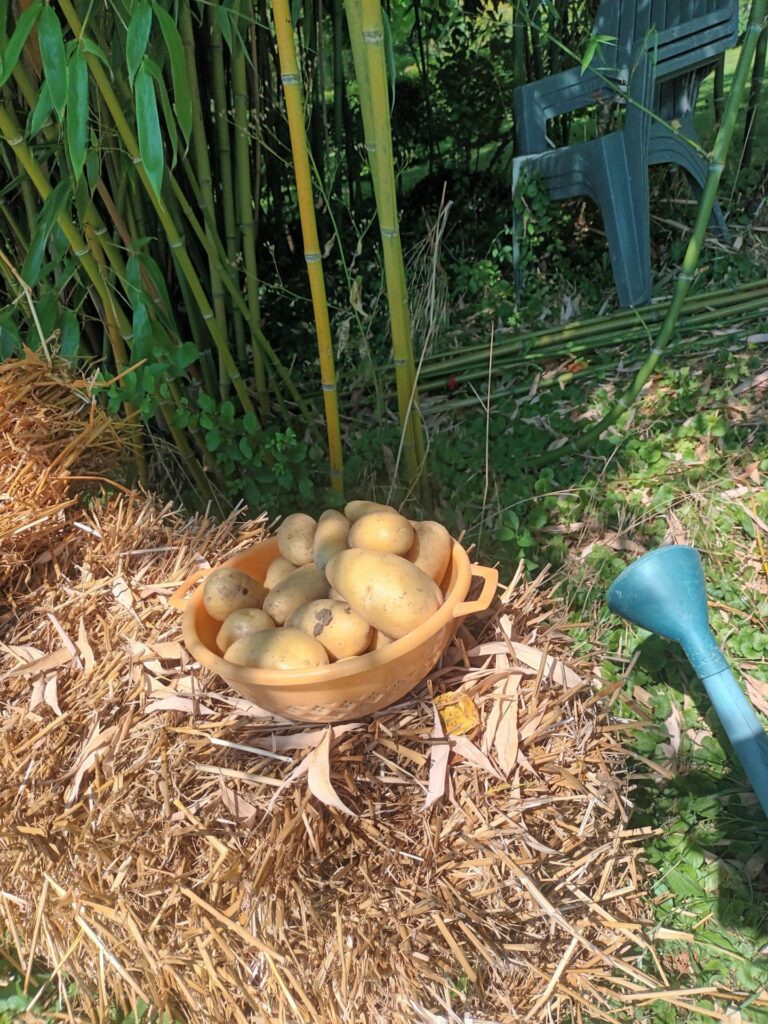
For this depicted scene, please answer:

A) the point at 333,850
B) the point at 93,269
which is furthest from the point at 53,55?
the point at 333,850

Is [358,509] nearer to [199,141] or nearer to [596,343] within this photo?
[199,141]

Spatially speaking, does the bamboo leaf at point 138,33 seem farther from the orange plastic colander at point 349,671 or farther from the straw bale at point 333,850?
the straw bale at point 333,850

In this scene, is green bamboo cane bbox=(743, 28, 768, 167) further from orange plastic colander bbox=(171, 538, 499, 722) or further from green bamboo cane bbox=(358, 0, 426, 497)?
orange plastic colander bbox=(171, 538, 499, 722)

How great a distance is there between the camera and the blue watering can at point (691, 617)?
51.1 inches

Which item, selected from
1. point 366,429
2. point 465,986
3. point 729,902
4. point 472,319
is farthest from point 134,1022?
point 472,319

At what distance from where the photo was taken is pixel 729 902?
1378mm

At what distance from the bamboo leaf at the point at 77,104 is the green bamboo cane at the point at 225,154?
1.66 feet

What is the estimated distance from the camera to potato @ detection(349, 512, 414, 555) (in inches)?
47.7

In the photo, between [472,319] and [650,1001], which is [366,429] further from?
[650,1001]

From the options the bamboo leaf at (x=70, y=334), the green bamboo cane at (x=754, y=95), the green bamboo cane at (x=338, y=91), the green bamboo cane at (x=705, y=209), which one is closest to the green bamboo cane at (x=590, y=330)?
the green bamboo cane at (x=705, y=209)

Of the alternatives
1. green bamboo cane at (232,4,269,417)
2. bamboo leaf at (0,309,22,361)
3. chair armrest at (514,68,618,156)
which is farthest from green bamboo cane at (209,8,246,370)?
chair armrest at (514,68,618,156)

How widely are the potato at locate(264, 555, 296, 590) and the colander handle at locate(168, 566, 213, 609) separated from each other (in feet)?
0.45

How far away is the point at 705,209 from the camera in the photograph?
6.02ft

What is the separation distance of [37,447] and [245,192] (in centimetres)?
74
